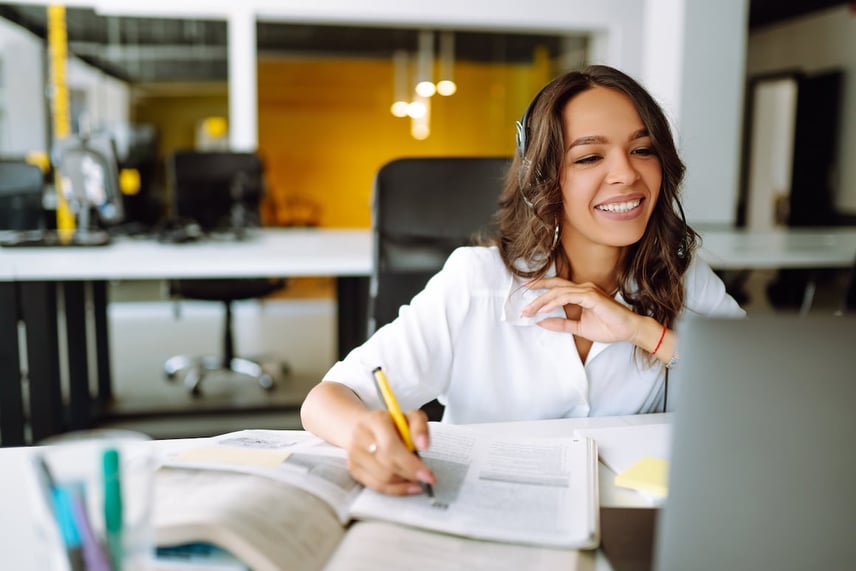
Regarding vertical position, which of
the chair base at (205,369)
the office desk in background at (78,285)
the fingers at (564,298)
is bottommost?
the chair base at (205,369)

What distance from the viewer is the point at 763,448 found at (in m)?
0.50

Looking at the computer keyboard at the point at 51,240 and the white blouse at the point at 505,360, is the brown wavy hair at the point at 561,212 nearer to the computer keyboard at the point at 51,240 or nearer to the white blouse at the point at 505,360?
the white blouse at the point at 505,360

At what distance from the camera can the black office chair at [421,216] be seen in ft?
5.69

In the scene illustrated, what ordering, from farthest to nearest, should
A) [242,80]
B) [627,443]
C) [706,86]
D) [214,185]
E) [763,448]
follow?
[242,80], [706,86], [214,185], [627,443], [763,448]

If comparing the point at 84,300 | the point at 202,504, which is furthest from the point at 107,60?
the point at 202,504

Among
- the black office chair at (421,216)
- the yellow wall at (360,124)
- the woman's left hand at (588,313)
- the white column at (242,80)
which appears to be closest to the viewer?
the woman's left hand at (588,313)

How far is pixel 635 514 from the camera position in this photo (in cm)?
77

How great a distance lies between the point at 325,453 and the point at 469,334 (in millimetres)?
484

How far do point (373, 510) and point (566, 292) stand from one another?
2.05ft

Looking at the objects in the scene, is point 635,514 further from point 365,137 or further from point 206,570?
point 365,137

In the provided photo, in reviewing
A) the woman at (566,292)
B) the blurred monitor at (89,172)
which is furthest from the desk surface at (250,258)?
the woman at (566,292)

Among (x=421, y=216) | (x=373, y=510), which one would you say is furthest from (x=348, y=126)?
(x=373, y=510)

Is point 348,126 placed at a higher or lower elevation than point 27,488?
higher

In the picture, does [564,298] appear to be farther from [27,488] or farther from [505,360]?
[27,488]
